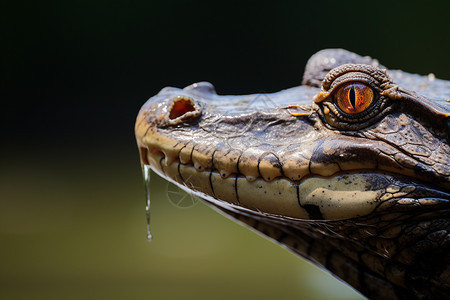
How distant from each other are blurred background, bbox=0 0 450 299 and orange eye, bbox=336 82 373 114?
181cm

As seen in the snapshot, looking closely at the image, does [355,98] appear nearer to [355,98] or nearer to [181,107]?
[355,98]

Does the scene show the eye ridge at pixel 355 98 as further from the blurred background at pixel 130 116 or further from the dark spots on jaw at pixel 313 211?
the blurred background at pixel 130 116

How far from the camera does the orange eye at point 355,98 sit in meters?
1.13

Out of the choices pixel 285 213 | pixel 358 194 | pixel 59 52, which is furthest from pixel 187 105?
pixel 59 52

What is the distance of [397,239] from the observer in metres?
1.11

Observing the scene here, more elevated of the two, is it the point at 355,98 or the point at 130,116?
the point at 355,98

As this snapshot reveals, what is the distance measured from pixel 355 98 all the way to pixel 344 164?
151mm

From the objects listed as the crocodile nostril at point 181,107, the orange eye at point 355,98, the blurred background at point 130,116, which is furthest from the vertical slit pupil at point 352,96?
the blurred background at point 130,116

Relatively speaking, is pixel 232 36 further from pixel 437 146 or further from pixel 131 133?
pixel 437 146

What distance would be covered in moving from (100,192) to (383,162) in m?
3.64

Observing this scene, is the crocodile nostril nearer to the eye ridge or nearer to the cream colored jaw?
the cream colored jaw

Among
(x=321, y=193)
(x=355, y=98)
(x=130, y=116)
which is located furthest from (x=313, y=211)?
(x=130, y=116)

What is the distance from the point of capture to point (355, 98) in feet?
3.74

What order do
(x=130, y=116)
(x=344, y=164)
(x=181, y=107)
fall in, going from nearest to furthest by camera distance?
(x=344, y=164)
(x=181, y=107)
(x=130, y=116)
